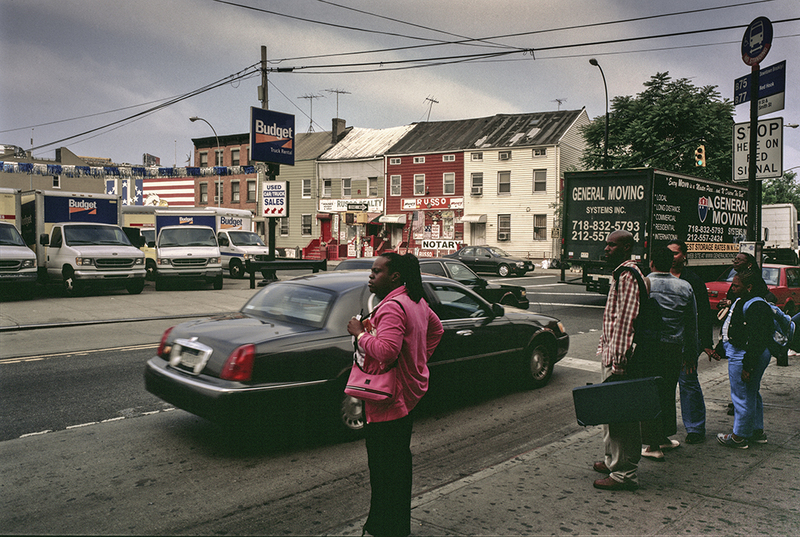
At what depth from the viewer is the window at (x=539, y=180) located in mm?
39688

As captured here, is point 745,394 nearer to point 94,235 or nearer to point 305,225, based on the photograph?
point 94,235

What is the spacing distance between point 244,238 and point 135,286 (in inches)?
363

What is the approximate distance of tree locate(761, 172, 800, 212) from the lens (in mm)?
78875

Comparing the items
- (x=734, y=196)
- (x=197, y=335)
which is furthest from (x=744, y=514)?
(x=734, y=196)

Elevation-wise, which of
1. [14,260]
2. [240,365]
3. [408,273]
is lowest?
[240,365]

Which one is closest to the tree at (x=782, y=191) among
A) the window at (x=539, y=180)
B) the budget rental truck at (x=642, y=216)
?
the window at (x=539, y=180)

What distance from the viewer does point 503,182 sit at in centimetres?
4131

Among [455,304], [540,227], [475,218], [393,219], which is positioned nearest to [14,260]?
[455,304]

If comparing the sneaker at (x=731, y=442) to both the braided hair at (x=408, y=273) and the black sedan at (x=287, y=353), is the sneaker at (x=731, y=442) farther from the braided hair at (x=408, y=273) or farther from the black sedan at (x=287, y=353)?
the braided hair at (x=408, y=273)

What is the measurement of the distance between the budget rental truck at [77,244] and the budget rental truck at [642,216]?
12.8 meters

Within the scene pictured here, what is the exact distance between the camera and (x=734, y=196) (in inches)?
715

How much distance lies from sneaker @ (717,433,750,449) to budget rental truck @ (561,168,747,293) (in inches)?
376

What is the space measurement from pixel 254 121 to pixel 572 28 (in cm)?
1034

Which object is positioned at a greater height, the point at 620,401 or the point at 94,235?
the point at 94,235
